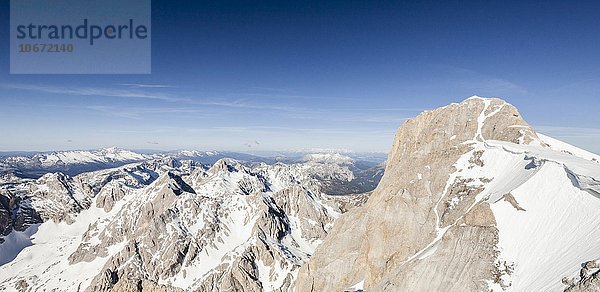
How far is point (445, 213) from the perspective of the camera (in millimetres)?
69438

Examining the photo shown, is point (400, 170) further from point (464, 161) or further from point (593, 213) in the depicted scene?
point (593, 213)

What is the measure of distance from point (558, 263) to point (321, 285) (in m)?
63.6

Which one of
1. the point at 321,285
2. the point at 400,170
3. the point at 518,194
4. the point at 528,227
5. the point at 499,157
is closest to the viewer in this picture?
the point at 528,227

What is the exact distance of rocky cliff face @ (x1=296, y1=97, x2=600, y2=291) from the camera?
53031 mm

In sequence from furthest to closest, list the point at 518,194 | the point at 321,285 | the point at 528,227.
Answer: the point at 321,285 < the point at 518,194 < the point at 528,227


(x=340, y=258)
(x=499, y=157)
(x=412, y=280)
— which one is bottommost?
(x=340, y=258)

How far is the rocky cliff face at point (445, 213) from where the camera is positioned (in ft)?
174

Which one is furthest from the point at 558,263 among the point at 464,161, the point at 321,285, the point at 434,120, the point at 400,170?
the point at 321,285

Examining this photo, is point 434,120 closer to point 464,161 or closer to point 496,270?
point 464,161

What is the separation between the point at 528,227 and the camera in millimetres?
53781

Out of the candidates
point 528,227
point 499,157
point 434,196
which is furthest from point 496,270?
point 499,157

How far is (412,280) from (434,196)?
2425 centimetres

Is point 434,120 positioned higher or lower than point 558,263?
higher

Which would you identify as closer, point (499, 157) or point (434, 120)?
point (499, 157)
